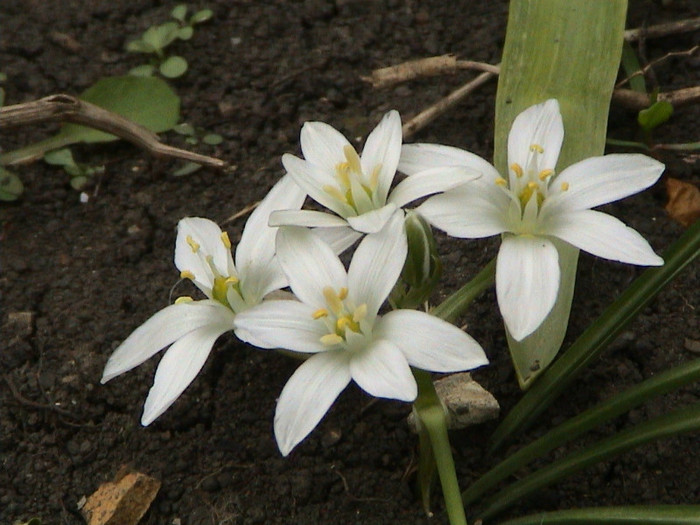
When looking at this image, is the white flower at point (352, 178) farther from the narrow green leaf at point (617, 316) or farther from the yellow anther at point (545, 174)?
the narrow green leaf at point (617, 316)

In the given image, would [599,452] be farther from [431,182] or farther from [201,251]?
[201,251]

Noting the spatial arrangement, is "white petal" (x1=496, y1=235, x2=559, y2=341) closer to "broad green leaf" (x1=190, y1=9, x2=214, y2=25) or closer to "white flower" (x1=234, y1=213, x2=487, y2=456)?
"white flower" (x1=234, y1=213, x2=487, y2=456)

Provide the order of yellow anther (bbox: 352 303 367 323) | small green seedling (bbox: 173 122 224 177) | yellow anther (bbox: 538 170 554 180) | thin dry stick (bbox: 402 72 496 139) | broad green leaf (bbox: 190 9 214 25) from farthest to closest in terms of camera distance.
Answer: broad green leaf (bbox: 190 9 214 25) → small green seedling (bbox: 173 122 224 177) → thin dry stick (bbox: 402 72 496 139) → yellow anther (bbox: 538 170 554 180) → yellow anther (bbox: 352 303 367 323)

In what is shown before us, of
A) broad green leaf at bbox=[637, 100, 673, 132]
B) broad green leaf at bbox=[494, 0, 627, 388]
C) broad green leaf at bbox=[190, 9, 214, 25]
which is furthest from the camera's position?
broad green leaf at bbox=[190, 9, 214, 25]

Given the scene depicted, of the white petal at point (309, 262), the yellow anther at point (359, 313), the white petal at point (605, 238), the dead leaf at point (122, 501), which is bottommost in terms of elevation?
the dead leaf at point (122, 501)

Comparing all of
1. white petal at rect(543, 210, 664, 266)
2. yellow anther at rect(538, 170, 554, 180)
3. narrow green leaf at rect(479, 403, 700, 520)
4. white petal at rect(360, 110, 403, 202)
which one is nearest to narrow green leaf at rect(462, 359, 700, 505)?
narrow green leaf at rect(479, 403, 700, 520)

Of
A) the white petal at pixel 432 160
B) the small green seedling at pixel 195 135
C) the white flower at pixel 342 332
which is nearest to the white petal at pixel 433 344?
the white flower at pixel 342 332
